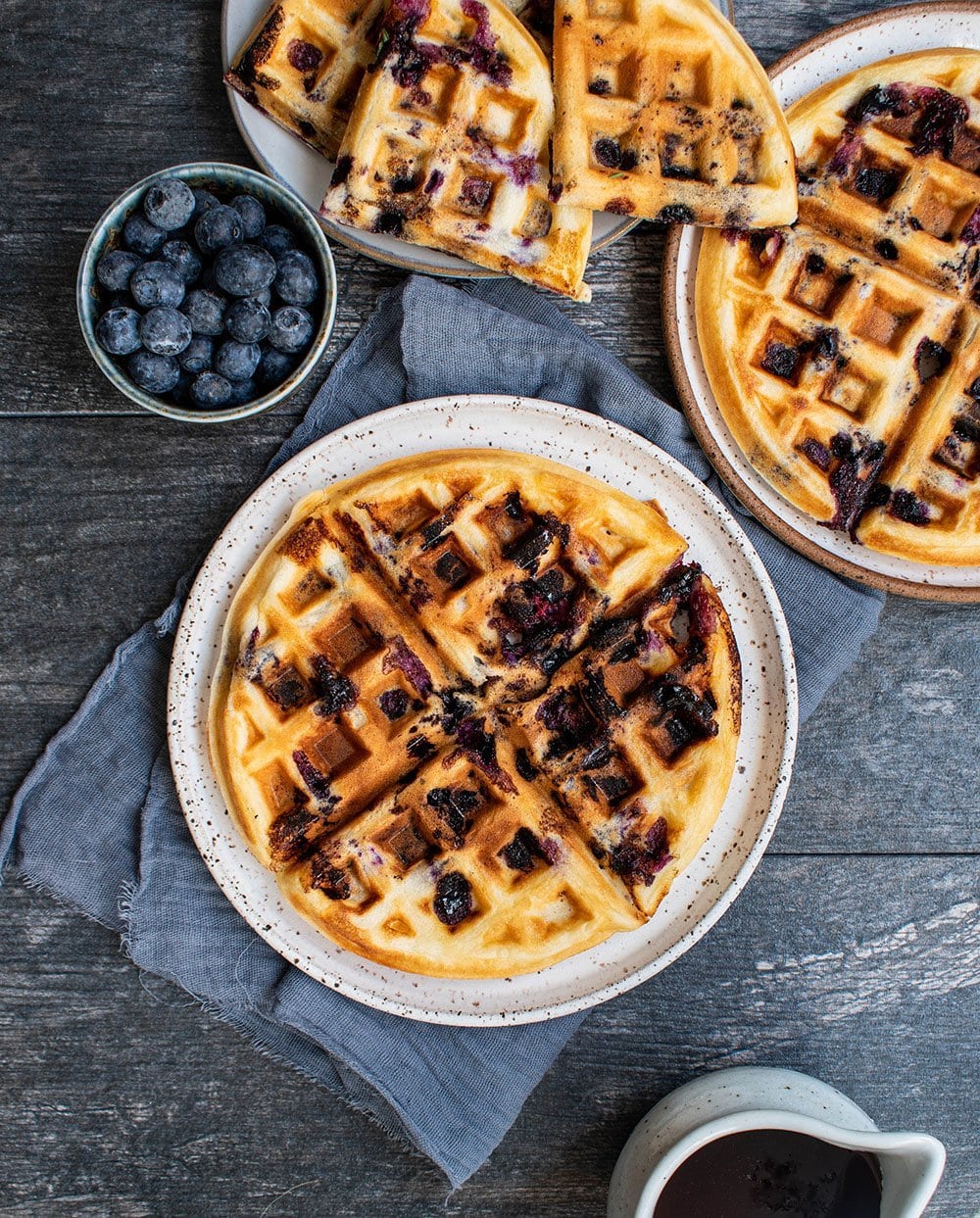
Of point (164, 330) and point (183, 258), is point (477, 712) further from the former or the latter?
point (183, 258)

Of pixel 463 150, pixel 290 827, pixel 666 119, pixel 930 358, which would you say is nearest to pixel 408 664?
pixel 290 827

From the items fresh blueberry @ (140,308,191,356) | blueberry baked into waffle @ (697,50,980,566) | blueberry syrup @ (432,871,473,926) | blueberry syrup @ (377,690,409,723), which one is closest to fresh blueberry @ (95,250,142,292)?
fresh blueberry @ (140,308,191,356)

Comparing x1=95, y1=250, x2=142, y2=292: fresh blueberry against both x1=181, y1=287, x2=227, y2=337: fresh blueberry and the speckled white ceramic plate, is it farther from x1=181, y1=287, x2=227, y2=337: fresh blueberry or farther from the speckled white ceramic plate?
the speckled white ceramic plate

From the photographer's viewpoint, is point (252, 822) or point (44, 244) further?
point (44, 244)

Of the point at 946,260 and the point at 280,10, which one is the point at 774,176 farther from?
the point at 280,10

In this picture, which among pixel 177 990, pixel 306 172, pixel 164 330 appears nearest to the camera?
pixel 164 330

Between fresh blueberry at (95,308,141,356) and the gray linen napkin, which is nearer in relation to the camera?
fresh blueberry at (95,308,141,356)

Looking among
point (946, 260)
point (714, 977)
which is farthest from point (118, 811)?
point (946, 260)
